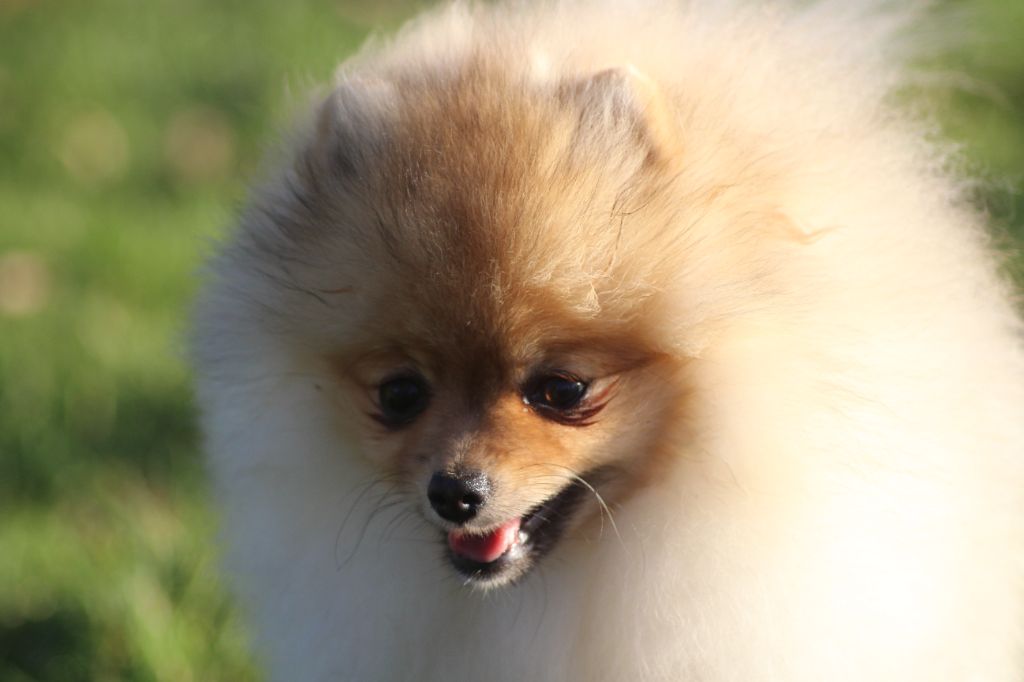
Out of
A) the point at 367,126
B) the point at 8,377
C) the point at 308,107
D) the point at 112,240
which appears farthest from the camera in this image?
the point at 112,240

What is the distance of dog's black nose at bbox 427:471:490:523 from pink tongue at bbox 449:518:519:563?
0.12m

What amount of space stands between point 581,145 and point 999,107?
4.59 m

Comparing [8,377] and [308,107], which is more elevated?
[308,107]

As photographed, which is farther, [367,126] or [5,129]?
[5,129]

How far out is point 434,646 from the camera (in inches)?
113

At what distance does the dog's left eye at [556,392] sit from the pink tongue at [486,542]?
238mm

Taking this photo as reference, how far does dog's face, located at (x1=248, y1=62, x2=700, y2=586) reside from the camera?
249 centimetres

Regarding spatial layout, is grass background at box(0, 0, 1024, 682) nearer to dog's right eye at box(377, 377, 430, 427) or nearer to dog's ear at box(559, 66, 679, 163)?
dog's right eye at box(377, 377, 430, 427)

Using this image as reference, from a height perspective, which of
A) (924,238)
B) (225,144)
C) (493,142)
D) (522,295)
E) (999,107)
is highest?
(999,107)

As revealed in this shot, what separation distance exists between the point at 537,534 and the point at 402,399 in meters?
0.38

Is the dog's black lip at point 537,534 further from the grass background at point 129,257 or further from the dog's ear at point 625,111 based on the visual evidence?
the grass background at point 129,257

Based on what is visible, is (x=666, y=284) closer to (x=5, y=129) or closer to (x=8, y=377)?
(x=8, y=377)

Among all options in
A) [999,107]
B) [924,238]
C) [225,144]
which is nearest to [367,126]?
[924,238]

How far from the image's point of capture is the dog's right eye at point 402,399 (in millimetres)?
2688
